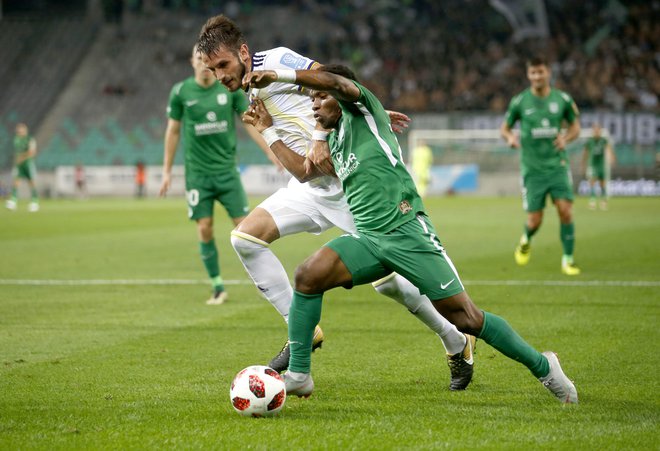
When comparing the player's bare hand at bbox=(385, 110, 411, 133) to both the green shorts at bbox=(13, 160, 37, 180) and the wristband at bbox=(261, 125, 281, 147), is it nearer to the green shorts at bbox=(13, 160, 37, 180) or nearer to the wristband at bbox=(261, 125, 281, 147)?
the wristband at bbox=(261, 125, 281, 147)

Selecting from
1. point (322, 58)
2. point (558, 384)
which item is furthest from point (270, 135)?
point (322, 58)

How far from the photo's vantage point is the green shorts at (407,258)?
4.99m

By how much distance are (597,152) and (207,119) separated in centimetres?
2125

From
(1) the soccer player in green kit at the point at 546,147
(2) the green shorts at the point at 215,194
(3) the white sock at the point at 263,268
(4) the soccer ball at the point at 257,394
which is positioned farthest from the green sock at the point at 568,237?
(4) the soccer ball at the point at 257,394

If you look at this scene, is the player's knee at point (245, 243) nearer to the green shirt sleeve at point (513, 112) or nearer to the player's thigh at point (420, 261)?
the player's thigh at point (420, 261)

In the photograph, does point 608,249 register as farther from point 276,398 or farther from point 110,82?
point 110,82

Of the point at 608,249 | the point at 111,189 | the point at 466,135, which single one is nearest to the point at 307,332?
the point at 608,249

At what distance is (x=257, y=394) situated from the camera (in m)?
4.93

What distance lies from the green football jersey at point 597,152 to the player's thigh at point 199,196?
20891 millimetres

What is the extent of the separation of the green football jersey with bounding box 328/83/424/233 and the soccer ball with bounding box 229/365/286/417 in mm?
964

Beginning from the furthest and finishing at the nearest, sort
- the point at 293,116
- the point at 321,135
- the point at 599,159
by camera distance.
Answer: the point at 599,159, the point at 293,116, the point at 321,135

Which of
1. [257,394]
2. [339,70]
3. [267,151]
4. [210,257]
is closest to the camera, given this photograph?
[257,394]

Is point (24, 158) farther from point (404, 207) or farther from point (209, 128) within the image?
point (404, 207)

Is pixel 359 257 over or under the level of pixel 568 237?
over
